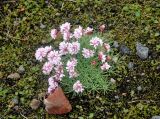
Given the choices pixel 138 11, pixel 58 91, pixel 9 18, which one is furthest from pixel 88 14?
pixel 58 91

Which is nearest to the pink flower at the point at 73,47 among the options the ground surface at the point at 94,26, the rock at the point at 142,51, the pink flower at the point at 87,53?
the pink flower at the point at 87,53

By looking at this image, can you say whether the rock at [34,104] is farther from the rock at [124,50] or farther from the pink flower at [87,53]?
the rock at [124,50]

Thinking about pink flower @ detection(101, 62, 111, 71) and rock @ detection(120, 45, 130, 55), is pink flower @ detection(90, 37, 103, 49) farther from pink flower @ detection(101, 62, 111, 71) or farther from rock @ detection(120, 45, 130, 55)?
rock @ detection(120, 45, 130, 55)

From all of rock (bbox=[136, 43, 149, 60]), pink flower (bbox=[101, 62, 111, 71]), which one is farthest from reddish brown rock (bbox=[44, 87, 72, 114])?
rock (bbox=[136, 43, 149, 60])

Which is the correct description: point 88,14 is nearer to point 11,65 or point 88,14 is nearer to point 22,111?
point 11,65

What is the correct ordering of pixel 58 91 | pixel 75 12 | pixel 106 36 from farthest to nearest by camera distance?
pixel 75 12 < pixel 106 36 < pixel 58 91

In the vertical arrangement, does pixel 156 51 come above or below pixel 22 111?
above
